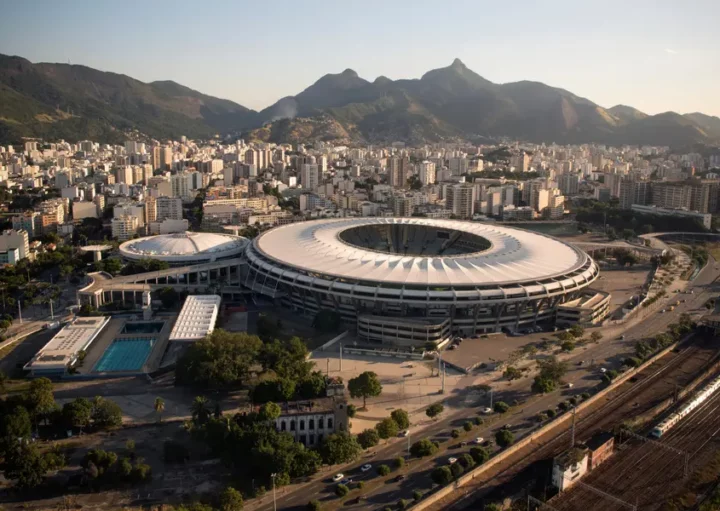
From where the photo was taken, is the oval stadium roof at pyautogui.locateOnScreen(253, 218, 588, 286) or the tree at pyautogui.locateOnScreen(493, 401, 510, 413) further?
the oval stadium roof at pyautogui.locateOnScreen(253, 218, 588, 286)

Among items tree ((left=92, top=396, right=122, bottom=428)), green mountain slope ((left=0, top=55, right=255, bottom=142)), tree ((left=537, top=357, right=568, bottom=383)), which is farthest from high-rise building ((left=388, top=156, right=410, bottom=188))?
green mountain slope ((left=0, top=55, right=255, bottom=142))

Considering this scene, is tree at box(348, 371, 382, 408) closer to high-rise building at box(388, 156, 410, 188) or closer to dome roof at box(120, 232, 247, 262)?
dome roof at box(120, 232, 247, 262)

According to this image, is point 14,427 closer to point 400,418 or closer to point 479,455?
point 400,418

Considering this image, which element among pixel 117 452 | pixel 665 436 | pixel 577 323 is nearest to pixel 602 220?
pixel 577 323

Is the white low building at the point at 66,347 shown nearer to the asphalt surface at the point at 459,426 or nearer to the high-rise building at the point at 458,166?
the asphalt surface at the point at 459,426

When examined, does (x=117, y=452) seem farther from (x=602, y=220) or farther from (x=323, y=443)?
(x=602, y=220)

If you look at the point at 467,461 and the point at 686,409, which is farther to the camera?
the point at 686,409

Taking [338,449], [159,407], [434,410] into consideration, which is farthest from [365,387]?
[159,407]
